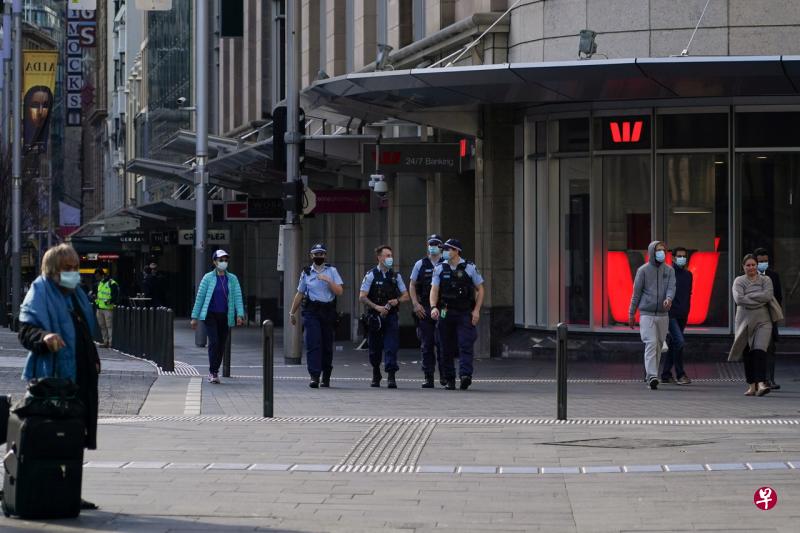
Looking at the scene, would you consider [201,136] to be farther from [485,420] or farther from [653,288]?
[485,420]

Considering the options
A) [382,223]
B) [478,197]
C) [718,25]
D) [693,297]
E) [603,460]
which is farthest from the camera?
[382,223]

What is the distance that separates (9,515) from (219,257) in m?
11.7

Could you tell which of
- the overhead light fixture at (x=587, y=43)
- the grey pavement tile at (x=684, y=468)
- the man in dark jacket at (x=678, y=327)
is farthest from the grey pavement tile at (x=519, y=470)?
the overhead light fixture at (x=587, y=43)

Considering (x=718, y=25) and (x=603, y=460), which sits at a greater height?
(x=718, y=25)

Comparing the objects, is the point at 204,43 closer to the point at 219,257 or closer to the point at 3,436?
the point at 219,257

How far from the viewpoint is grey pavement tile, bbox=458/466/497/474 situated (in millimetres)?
10836

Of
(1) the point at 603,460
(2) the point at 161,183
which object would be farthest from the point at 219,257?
(2) the point at 161,183

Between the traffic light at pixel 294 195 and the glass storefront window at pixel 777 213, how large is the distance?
6247 millimetres

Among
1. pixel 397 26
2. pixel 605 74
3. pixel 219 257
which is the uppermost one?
pixel 397 26

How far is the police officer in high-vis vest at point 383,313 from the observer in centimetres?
1875

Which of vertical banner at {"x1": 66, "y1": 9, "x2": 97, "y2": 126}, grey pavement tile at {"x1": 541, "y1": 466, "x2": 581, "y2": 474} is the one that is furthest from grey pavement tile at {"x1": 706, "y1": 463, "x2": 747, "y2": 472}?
vertical banner at {"x1": 66, "y1": 9, "x2": 97, "y2": 126}

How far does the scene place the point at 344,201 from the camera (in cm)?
2622

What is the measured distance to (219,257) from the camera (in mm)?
20562
